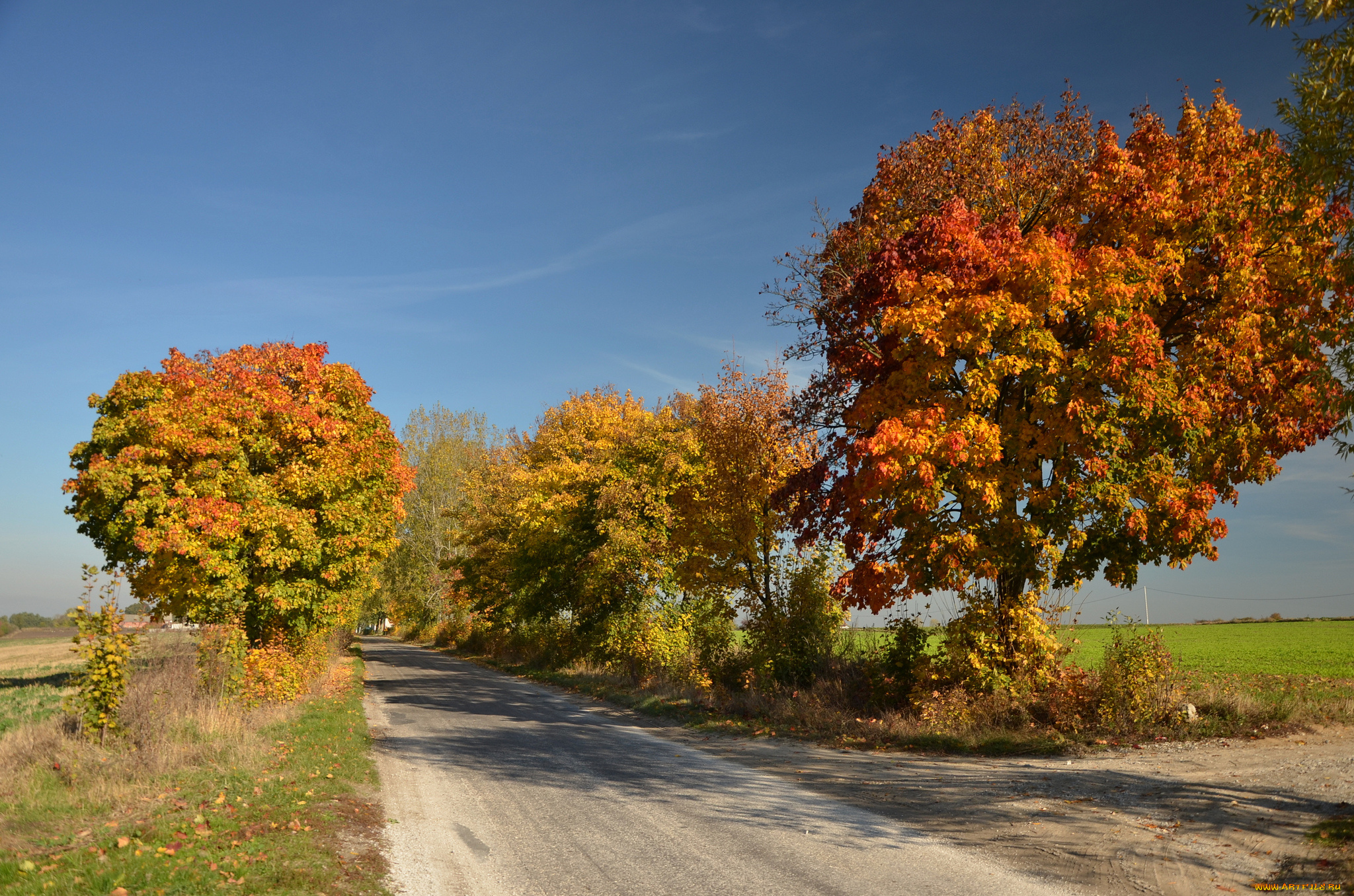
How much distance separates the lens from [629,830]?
26.1 ft

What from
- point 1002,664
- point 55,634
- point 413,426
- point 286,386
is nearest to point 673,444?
point 286,386

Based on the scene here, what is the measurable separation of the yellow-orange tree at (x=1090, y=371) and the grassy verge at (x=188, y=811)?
832 centimetres

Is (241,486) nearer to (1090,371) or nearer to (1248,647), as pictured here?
(1090,371)

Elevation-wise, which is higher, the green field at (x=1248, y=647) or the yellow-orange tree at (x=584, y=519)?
the yellow-orange tree at (x=584, y=519)

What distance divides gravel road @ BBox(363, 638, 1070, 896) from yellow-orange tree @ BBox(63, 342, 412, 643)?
5.54 m

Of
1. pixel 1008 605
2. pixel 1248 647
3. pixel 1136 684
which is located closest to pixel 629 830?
pixel 1008 605

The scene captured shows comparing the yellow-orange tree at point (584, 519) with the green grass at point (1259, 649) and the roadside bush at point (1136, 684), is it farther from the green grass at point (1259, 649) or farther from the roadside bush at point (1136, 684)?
the green grass at point (1259, 649)

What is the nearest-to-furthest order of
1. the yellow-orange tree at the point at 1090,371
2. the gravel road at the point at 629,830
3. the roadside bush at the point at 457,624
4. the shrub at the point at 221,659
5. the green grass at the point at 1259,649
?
the gravel road at the point at 629,830, the yellow-orange tree at the point at 1090,371, the shrub at the point at 221,659, the green grass at the point at 1259,649, the roadside bush at the point at 457,624

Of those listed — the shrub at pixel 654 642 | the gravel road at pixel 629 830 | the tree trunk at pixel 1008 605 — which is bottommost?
the gravel road at pixel 629 830


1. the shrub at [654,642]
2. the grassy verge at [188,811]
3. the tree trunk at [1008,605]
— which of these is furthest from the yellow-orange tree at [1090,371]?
the shrub at [654,642]

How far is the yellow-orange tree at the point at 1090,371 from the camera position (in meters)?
11.3

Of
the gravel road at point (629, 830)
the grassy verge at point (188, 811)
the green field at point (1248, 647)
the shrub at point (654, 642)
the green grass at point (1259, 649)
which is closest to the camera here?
the grassy verge at point (188, 811)

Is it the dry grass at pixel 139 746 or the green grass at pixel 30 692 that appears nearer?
the dry grass at pixel 139 746

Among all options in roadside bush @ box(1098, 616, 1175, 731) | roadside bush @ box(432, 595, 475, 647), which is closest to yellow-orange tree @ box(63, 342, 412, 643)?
roadside bush @ box(1098, 616, 1175, 731)
